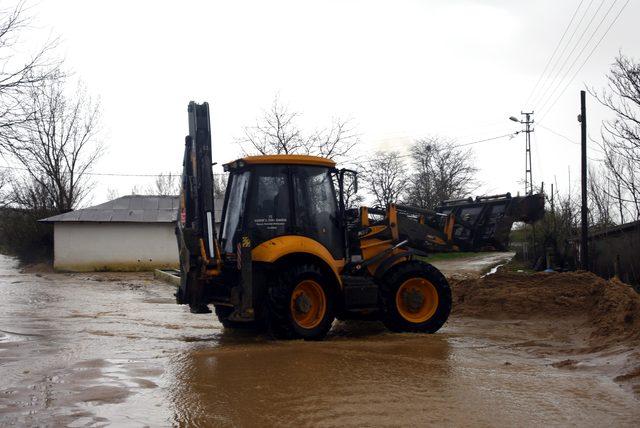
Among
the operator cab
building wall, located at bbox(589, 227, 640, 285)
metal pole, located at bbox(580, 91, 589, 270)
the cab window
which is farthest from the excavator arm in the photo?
metal pole, located at bbox(580, 91, 589, 270)

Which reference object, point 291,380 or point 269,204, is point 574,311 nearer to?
point 269,204

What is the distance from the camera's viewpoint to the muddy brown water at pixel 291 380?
227 inches

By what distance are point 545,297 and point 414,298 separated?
13.0ft

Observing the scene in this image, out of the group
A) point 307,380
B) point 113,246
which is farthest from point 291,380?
point 113,246

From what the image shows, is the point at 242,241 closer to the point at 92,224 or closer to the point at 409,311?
the point at 409,311

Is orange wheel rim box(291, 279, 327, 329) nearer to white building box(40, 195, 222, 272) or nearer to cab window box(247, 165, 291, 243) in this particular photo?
cab window box(247, 165, 291, 243)

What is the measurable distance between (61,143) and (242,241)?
118ft

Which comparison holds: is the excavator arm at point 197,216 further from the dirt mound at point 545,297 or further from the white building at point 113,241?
the white building at point 113,241

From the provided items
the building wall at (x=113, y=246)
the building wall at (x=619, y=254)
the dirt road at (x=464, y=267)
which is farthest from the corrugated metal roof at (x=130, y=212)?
the building wall at (x=619, y=254)

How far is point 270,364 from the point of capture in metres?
7.94

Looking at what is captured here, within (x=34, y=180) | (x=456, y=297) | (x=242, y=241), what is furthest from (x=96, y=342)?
(x=34, y=180)

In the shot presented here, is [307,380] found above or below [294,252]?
below

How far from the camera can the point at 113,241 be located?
3334cm

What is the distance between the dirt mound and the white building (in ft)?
68.6
